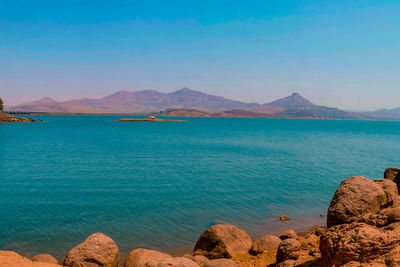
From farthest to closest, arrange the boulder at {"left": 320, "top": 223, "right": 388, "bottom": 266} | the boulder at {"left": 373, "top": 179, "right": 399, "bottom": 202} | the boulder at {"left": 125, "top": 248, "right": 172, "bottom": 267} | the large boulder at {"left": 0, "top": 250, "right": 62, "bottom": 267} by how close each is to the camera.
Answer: the boulder at {"left": 125, "top": 248, "right": 172, "bottom": 267}
the boulder at {"left": 373, "top": 179, "right": 399, "bottom": 202}
the large boulder at {"left": 0, "top": 250, "right": 62, "bottom": 267}
the boulder at {"left": 320, "top": 223, "right": 388, "bottom": 266}

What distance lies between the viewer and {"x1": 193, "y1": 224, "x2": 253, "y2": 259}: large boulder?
15.9 m

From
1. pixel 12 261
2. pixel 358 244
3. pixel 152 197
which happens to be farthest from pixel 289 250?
pixel 152 197

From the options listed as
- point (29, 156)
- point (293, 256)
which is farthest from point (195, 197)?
point (29, 156)

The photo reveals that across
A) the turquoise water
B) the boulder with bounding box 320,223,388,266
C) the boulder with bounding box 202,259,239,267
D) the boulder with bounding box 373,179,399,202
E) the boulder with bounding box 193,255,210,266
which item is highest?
the boulder with bounding box 373,179,399,202

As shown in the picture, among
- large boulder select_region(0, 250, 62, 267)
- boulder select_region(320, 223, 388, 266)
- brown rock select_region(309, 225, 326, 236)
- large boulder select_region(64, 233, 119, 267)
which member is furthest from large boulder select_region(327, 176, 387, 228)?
large boulder select_region(0, 250, 62, 267)

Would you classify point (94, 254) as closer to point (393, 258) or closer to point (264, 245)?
point (264, 245)

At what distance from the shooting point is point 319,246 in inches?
450

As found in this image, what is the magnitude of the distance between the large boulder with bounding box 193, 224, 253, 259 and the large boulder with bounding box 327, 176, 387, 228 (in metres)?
5.46

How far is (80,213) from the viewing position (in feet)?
78.6

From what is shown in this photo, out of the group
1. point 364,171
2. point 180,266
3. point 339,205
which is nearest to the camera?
point 180,266

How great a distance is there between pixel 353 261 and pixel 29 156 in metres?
58.9

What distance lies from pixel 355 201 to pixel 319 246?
9.33ft

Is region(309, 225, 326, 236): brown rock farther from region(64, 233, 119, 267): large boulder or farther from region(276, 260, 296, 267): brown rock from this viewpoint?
region(64, 233, 119, 267): large boulder

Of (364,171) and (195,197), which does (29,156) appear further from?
(364,171)
